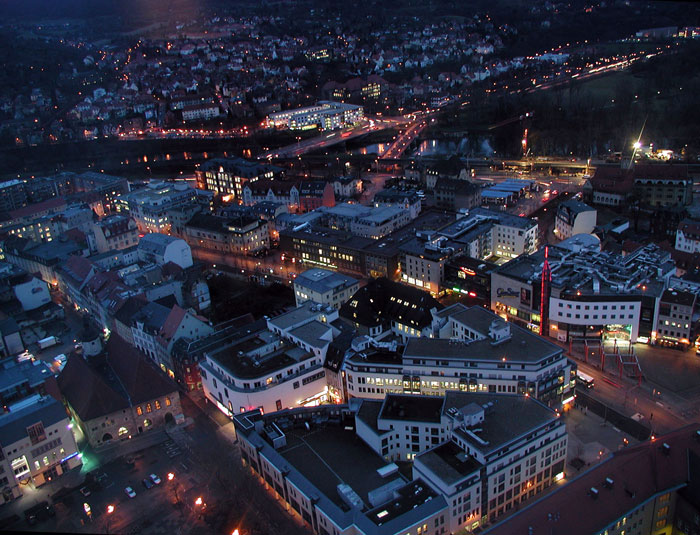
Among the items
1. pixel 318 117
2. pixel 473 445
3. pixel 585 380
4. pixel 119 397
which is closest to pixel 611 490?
pixel 473 445

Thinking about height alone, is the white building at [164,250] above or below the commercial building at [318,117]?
below

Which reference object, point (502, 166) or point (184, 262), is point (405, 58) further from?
point (184, 262)

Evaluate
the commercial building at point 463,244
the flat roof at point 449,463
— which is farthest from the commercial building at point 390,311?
the flat roof at point 449,463

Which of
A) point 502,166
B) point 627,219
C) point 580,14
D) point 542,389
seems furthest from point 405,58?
point 542,389

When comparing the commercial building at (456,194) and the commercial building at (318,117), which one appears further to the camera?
the commercial building at (318,117)

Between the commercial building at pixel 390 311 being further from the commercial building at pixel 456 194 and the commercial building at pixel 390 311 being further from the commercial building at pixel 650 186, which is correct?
the commercial building at pixel 650 186

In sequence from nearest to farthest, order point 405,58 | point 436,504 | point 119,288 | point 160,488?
point 436,504 < point 160,488 < point 119,288 < point 405,58
